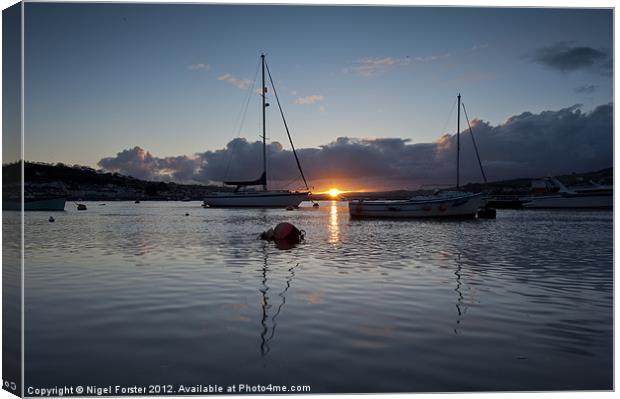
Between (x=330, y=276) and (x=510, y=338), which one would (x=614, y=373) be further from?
(x=330, y=276)

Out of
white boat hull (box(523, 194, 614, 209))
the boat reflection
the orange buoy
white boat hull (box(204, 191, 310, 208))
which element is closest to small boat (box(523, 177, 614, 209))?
white boat hull (box(523, 194, 614, 209))

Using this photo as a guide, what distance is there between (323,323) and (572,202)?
7775cm

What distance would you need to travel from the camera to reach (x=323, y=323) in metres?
7.75

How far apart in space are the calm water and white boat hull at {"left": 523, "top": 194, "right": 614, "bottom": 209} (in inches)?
2578

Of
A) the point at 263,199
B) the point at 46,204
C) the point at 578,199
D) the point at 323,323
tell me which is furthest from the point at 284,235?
the point at 578,199

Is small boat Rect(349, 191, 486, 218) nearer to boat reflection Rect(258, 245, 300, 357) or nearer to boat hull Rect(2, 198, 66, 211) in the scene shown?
boat reflection Rect(258, 245, 300, 357)

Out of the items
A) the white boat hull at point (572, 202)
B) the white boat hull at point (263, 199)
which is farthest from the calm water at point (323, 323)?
the white boat hull at point (572, 202)

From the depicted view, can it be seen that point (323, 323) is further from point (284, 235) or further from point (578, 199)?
point (578, 199)

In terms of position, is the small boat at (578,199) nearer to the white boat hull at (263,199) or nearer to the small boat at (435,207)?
the small boat at (435,207)

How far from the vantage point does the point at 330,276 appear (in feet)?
41.8

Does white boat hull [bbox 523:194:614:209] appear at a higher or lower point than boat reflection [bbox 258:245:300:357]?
higher

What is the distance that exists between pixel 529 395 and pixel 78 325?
644cm

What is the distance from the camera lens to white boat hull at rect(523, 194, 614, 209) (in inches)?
2825

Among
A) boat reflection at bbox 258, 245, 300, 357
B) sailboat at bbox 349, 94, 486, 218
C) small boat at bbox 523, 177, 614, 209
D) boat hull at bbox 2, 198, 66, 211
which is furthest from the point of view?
small boat at bbox 523, 177, 614, 209
